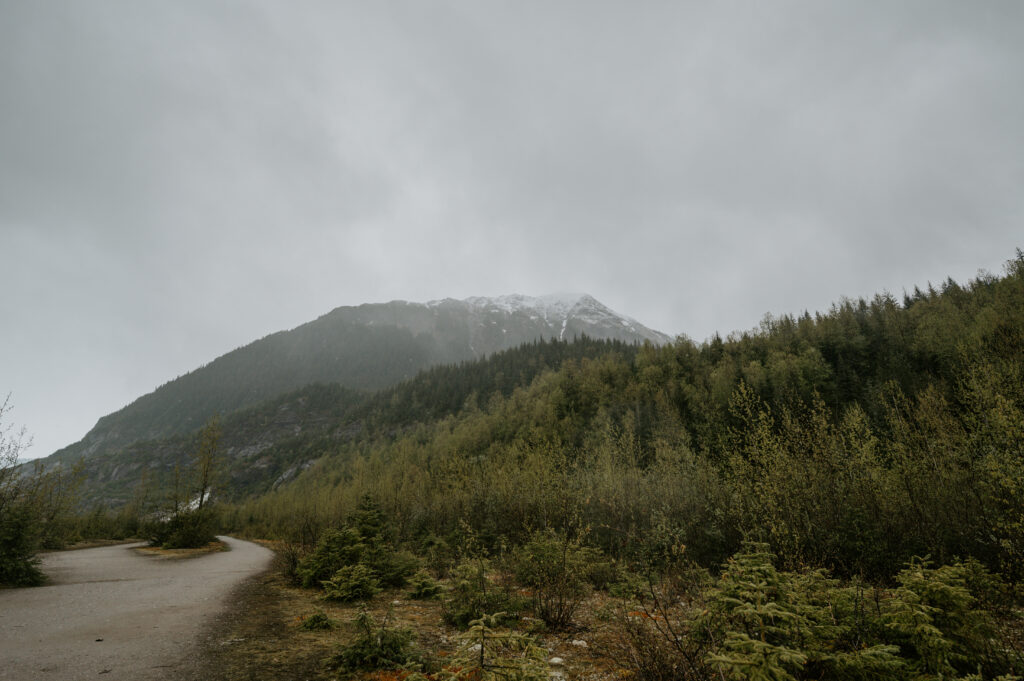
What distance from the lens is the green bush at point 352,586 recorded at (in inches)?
393

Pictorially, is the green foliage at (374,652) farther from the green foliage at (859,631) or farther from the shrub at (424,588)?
the shrub at (424,588)

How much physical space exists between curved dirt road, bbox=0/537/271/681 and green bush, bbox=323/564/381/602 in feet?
8.18

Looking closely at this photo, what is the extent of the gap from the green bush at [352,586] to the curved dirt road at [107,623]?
2.49 metres

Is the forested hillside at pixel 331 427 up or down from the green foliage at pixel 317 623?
up

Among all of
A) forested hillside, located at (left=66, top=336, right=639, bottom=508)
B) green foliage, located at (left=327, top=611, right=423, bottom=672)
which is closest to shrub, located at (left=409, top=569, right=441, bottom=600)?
green foliage, located at (left=327, top=611, right=423, bottom=672)

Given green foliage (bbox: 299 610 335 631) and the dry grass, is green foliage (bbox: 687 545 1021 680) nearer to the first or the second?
the dry grass

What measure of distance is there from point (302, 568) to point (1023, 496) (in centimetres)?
1705

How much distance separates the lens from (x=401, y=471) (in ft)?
157

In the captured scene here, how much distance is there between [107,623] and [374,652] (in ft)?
19.5

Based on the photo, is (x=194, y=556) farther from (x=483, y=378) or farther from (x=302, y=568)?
(x=483, y=378)

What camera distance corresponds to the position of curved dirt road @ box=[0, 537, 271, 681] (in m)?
5.03

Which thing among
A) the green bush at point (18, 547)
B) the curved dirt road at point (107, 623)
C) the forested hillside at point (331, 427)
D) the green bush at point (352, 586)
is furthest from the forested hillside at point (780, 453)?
the forested hillside at point (331, 427)

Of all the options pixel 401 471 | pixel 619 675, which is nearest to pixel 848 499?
pixel 619 675

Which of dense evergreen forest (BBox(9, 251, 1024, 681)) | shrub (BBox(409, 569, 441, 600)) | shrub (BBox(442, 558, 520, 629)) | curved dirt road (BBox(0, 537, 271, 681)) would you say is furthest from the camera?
shrub (BBox(409, 569, 441, 600))
